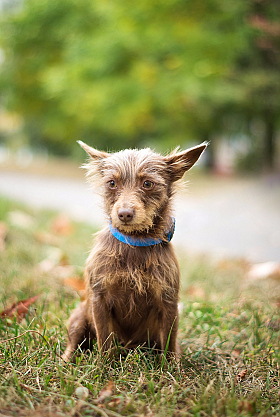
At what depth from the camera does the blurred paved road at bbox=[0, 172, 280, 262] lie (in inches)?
292

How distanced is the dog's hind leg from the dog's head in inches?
30.9

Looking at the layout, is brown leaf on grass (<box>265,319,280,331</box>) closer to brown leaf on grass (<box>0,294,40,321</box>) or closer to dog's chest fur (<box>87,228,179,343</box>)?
dog's chest fur (<box>87,228,179,343</box>)

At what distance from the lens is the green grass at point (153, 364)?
201 cm

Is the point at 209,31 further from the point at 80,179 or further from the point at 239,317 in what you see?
the point at 239,317

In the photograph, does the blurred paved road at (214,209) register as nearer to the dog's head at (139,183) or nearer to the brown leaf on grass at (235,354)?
the dog's head at (139,183)

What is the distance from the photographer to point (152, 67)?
15.3 m

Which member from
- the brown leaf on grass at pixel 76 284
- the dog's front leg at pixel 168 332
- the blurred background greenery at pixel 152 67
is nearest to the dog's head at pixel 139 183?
the dog's front leg at pixel 168 332

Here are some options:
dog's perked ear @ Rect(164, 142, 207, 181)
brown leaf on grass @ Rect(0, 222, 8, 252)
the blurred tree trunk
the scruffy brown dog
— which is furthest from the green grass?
the blurred tree trunk

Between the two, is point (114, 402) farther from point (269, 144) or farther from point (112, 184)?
point (269, 144)

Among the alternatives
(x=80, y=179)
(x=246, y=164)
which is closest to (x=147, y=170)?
(x=80, y=179)

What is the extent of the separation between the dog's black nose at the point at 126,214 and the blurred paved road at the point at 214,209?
1.44ft

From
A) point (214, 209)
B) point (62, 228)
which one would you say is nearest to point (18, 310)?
point (62, 228)

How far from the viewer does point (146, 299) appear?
2.63 meters

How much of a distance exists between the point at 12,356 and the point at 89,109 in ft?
54.0
